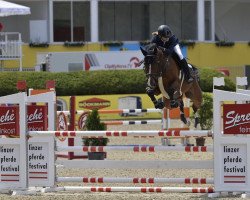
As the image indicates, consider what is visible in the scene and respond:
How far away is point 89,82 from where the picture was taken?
92.0ft

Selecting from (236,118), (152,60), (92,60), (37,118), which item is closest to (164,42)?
(152,60)

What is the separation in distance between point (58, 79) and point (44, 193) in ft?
55.9

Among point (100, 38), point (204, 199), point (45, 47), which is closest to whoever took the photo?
point (204, 199)

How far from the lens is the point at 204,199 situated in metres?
10.6

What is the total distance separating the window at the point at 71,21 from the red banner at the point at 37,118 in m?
28.1

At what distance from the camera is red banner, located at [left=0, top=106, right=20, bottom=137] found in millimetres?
11180

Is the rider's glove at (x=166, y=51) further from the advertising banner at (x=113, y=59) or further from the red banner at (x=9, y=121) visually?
the advertising banner at (x=113, y=59)

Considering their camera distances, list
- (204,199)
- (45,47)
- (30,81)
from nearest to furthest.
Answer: (204,199) < (30,81) < (45,47)

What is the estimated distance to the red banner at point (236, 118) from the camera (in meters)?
10.5

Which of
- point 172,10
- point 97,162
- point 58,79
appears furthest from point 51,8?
point 97,162

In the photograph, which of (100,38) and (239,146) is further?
(100,38)

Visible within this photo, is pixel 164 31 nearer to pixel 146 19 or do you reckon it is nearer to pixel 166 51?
pixel 166 51

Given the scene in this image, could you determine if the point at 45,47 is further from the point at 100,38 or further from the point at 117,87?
the point at 117,87

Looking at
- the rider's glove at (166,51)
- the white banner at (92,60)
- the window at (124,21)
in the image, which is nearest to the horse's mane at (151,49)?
the rider's glove at (166,51)
